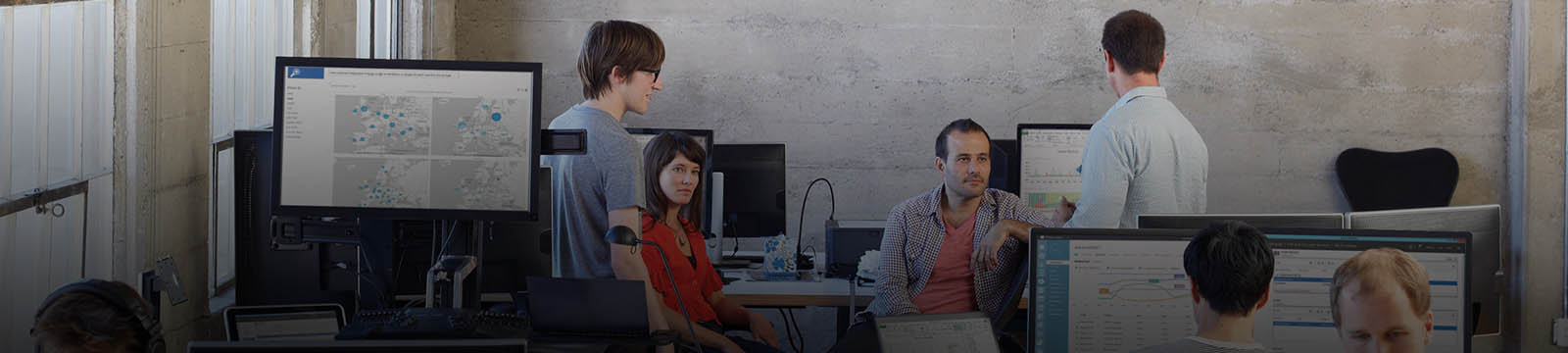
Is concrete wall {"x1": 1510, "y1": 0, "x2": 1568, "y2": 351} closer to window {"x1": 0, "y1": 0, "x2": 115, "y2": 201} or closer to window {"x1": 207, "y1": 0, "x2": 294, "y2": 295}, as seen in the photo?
window {"x1": 207, "y1": 0, "x2": 294, "y2": 295}

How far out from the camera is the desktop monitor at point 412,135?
2371 mm

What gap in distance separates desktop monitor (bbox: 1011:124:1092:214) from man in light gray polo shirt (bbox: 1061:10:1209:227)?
0.88 meters

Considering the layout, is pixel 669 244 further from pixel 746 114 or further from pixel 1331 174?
pixel 1331 174

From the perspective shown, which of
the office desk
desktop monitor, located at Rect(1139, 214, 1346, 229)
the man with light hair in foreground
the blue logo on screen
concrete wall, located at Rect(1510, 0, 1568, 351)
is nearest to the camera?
the man with light hair in foreground

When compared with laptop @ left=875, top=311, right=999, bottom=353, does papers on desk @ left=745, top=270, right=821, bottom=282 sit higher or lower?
lower

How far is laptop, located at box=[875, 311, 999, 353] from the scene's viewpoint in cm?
232

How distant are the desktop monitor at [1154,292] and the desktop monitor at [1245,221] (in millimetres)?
199

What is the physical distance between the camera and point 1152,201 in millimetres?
3232

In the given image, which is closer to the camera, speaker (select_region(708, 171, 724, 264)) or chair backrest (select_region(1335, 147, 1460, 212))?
speaker (select_region(708, 171, 724, 264))

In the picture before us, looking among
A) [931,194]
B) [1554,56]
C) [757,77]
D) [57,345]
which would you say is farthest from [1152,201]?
[1554,56]

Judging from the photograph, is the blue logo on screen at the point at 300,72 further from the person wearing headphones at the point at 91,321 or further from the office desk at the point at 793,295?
the office desk at the point at 793,295

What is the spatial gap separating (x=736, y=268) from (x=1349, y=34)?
2974mm

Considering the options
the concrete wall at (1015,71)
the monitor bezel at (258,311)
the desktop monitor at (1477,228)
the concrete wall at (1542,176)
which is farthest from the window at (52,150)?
the concrete wall at (1542,176)

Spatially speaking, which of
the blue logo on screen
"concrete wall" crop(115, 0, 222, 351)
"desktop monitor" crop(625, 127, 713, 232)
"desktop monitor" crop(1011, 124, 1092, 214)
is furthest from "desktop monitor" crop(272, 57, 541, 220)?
"desktop monitor" crop(1011, 124, 1092, 214)
